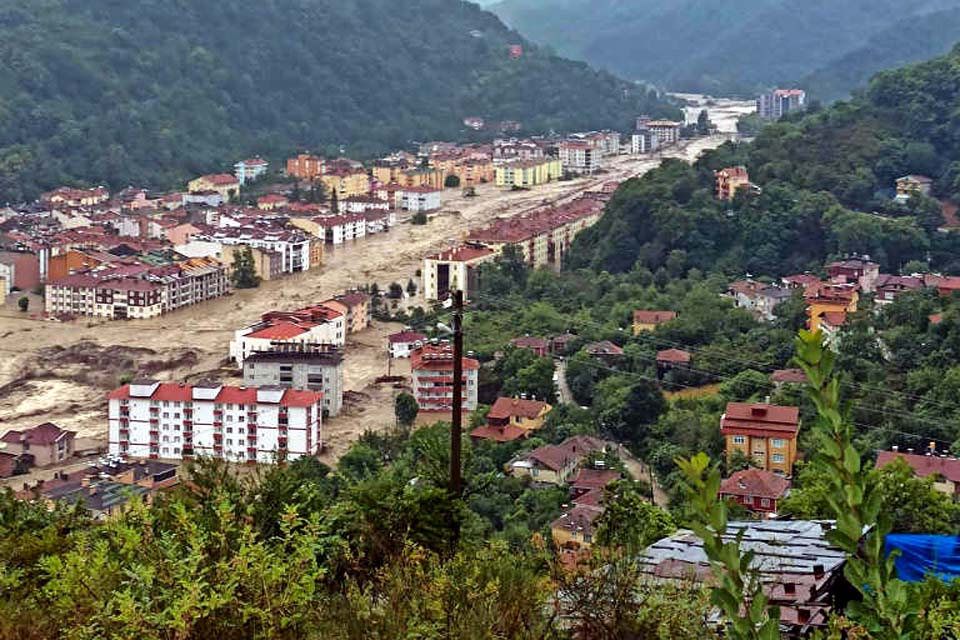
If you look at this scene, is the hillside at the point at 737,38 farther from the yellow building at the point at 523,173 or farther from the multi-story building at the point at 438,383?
the multi-story building at the point at 438,383

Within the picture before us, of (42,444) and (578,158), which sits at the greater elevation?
(578,158)

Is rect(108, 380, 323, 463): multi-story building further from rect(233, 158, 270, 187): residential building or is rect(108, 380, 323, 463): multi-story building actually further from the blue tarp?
rect(233, 158, 270, 187): residential building

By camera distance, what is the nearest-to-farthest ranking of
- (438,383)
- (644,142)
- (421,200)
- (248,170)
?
(438,383)
(421,200)
(248,170)
(644,142)

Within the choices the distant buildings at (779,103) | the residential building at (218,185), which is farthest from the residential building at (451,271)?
the distant buildings at (779,103)

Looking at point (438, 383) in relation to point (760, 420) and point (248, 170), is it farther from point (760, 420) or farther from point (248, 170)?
point (248, 170)

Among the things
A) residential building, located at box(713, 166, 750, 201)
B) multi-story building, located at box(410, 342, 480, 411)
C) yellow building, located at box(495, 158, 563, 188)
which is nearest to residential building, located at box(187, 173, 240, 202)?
yellow building, located at box(495, 158, 563, 188)

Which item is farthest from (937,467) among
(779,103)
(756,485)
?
(779,103)

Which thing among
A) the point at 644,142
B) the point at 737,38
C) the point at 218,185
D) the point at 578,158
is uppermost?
the point at 737,38
